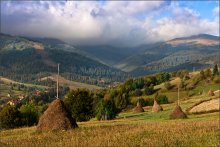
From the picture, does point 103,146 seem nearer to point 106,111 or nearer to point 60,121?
point 60,121

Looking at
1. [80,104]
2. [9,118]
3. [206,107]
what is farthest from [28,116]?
[206,107]

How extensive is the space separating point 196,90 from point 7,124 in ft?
345

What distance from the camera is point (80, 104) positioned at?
275 ft

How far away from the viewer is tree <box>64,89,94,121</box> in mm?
83812

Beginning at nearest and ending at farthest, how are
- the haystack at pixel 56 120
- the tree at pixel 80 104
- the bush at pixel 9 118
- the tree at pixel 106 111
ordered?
the haystack at pixel 56 120 < the bush at pixel 9 118 < the tree at pixel 106 111 < the tree at pixel 80 104

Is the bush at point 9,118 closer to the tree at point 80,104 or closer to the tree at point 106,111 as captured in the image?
the tree at point 80,104

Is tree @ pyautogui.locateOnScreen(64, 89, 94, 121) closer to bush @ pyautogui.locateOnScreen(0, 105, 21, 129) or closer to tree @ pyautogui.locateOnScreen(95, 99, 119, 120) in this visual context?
tree @ pyautogui.locateOnScreen(95, 99, 119, 120)

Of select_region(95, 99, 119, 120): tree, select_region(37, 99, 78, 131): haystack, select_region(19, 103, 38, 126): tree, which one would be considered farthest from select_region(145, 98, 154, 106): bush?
select_region(37, 99, 78, 131): haystack

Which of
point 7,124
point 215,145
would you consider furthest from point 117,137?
point 7,124

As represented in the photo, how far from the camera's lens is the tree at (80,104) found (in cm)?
8381

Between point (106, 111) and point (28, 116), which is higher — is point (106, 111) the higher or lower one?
the higher one

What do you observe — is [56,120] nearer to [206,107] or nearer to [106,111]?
[206,107]

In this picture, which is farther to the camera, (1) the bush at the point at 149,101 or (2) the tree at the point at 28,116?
(1) the bush at the point at 149,101

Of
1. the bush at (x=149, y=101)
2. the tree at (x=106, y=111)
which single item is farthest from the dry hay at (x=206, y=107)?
the bush at (x=149, y=101)
